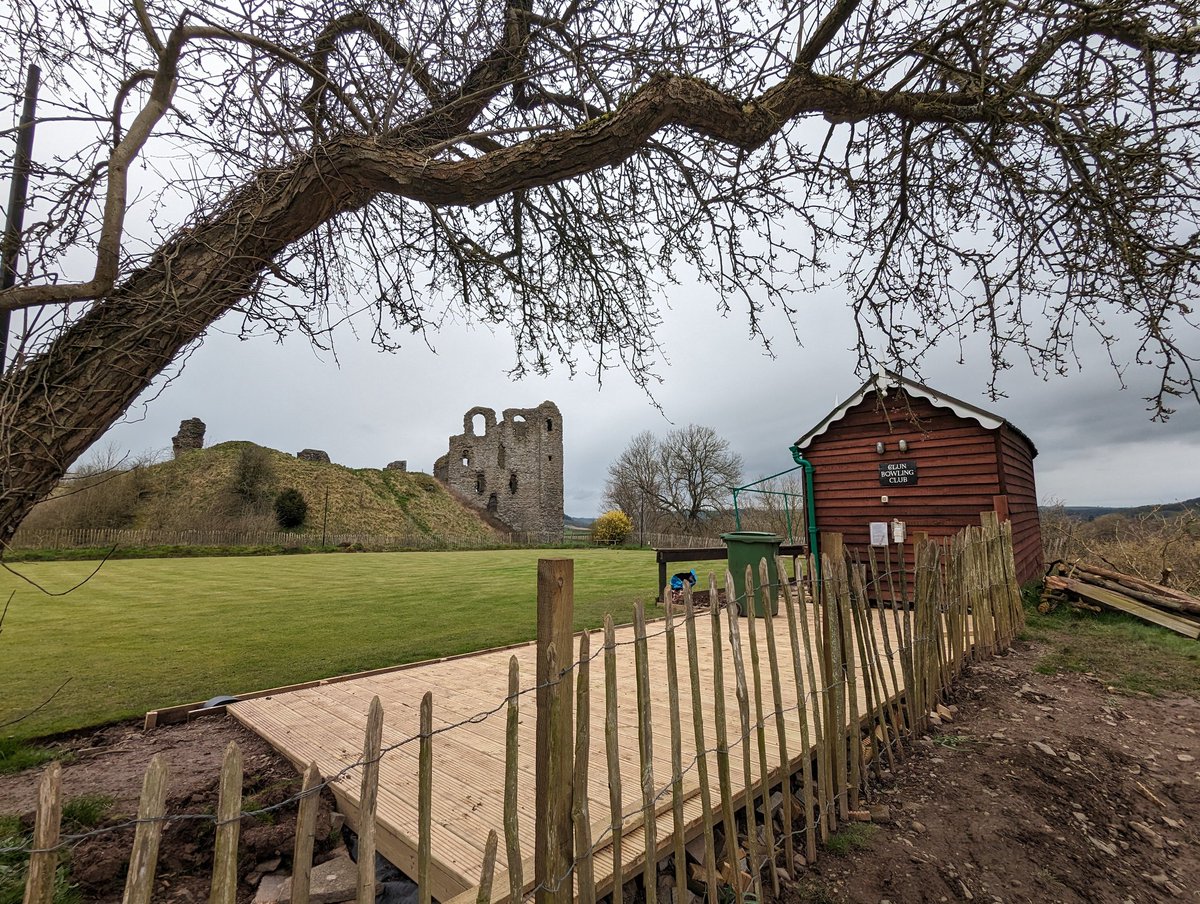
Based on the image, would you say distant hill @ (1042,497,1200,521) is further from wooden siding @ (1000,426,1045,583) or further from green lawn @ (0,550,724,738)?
green lawn @ (0,550,724,738)

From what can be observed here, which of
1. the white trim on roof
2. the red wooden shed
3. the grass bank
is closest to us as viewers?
the grass bank

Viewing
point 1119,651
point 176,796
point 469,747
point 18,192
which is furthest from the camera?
point 1119,651

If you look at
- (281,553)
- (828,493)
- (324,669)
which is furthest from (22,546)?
(828,493)

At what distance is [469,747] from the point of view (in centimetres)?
325

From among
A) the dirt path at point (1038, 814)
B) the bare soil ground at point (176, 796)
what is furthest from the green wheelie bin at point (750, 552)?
the bare soil ground at point (176, 796)

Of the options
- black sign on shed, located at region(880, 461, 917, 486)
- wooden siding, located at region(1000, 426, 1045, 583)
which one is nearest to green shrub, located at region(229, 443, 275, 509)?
Result: black sign on shed, located at region(880, 461, 917, 486)

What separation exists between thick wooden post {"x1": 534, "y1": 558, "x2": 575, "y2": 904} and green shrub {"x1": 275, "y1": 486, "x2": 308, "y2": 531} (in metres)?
31.9

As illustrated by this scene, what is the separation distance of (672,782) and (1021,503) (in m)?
10.7

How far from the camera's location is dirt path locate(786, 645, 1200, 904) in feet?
8.06

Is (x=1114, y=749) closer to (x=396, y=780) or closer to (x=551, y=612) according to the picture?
(x=551, y=612)

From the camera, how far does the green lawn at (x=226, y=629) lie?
4.76 meters

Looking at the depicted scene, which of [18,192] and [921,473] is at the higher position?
[18,192]

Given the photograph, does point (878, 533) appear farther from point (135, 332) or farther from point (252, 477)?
point (252, 477)

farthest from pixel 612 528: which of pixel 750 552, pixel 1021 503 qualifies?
pixel 750 552
